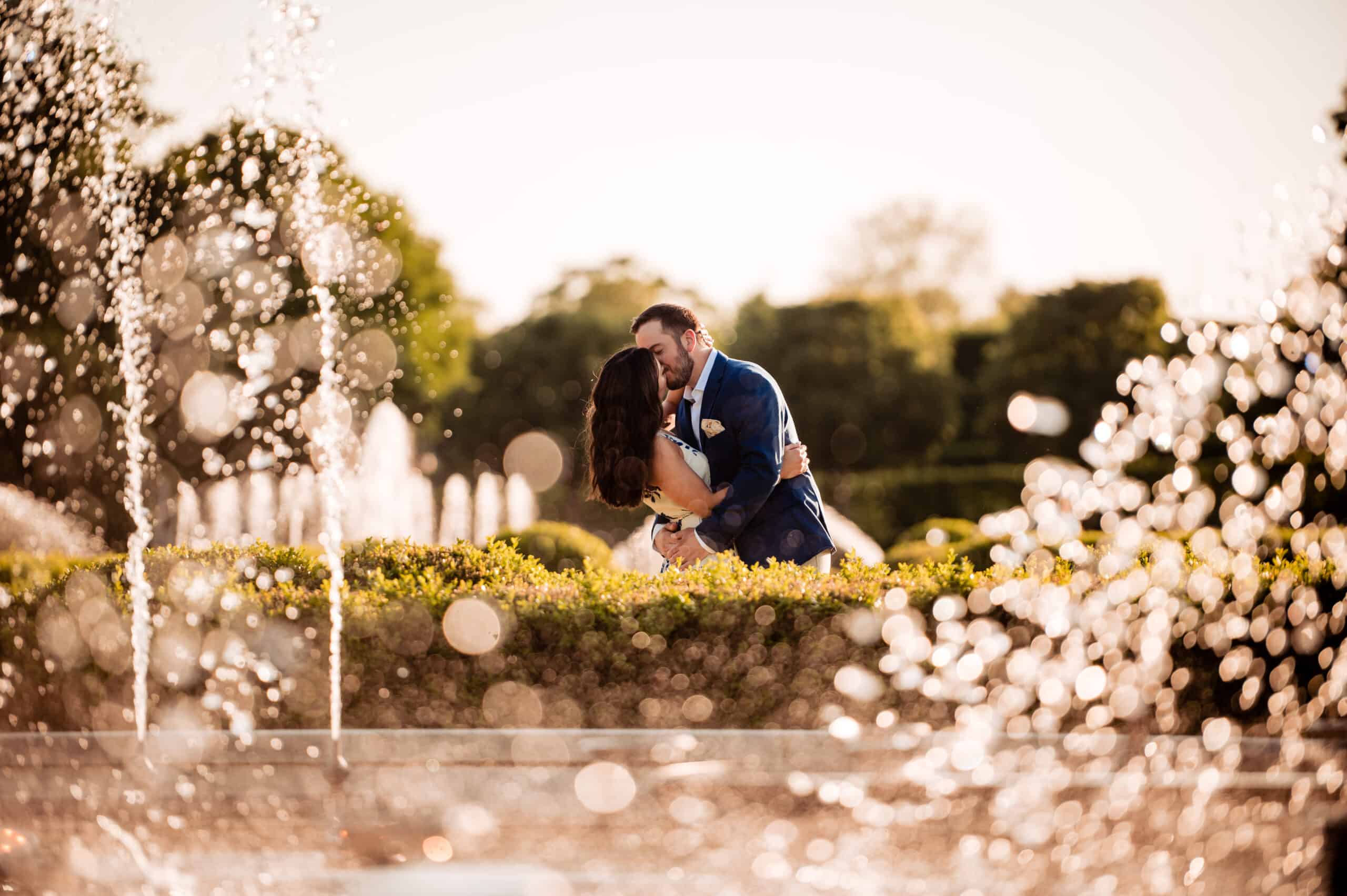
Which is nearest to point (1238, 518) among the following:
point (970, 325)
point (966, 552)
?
point (966, 552)

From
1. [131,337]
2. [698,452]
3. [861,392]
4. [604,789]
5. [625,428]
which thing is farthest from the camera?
[861,392]

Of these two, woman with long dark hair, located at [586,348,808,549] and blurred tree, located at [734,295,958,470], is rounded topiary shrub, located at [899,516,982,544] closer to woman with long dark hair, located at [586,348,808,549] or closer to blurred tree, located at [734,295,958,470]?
woman with long dark hair, located at [586,348,808,549]

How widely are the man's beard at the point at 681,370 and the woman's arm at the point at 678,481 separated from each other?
18.2 inches

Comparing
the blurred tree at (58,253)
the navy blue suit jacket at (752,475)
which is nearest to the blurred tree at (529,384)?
the blurred tree at (58,253)

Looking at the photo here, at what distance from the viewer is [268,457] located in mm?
24312

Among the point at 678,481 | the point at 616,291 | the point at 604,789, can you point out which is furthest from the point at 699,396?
the point at 616,291

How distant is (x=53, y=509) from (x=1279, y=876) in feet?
67.3

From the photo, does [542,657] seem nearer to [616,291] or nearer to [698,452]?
[698,452]

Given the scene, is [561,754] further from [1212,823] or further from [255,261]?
[255,261]

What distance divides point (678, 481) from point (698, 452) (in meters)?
0.26

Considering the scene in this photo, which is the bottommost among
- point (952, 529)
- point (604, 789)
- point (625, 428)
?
point (604, 789)

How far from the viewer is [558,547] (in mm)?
9977

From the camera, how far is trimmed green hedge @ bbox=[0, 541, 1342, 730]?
5.04 metres

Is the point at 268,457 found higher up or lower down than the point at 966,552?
higher up
